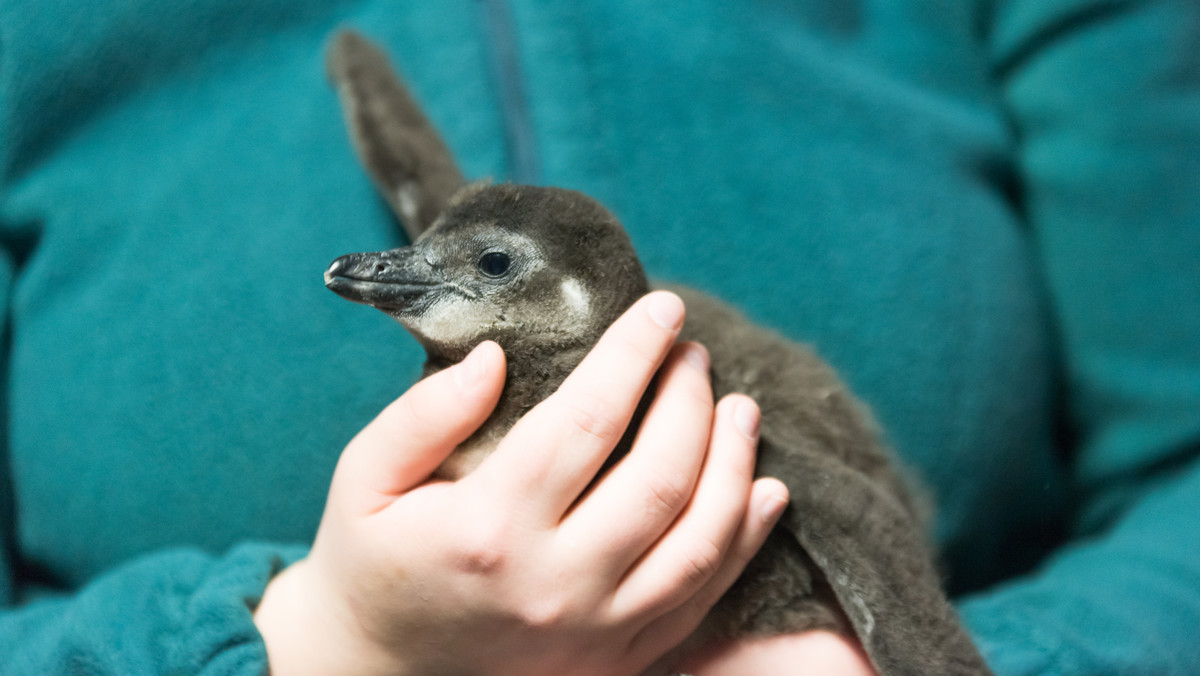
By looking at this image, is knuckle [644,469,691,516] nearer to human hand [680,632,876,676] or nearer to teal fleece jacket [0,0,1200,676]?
human hand [680,632,876,676]

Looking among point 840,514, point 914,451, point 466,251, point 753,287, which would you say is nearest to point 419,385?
point 466,251

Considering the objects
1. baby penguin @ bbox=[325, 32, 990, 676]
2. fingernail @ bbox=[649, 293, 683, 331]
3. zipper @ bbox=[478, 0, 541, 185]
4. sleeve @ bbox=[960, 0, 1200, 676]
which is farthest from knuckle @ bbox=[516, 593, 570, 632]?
sleeve @ bbox=[960, 0, 1200, 676]

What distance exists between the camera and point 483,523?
53 centimetres

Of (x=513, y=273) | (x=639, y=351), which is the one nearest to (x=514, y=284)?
(x=513, y=273)

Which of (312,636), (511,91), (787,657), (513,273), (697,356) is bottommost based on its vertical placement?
(787,657)

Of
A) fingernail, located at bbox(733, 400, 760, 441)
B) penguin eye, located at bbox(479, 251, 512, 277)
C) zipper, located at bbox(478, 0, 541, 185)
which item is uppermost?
zipper, located at bbox(478, 0, 541, 185)

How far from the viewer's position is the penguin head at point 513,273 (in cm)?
56

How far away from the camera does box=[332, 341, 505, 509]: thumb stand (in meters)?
0.53

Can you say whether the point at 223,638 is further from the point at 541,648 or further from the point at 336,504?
the point at 541,648

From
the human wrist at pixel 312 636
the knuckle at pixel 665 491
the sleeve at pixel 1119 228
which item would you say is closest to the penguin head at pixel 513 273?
the knuckle at pixel 665 491

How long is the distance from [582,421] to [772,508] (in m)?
0.16

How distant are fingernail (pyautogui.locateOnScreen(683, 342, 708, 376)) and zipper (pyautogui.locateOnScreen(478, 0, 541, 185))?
1.15ft

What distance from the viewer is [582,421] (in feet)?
1.77

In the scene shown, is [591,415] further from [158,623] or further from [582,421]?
[158,623]
